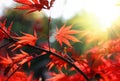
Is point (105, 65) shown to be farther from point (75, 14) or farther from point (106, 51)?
point (75, 14)

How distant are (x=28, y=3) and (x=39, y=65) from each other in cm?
767

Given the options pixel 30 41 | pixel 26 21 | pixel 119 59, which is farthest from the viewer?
pixel 26 21

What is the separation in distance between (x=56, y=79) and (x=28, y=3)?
0.58 meters

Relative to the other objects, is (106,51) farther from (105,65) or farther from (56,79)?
(56,79)

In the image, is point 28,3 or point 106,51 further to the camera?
point 106,51

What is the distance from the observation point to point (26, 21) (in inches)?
456

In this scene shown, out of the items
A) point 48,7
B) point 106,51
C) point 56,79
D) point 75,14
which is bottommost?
point 75,14

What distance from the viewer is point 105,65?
67.3 inches

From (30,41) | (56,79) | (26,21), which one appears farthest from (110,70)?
(26,21)

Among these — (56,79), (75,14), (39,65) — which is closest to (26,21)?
(75,14)

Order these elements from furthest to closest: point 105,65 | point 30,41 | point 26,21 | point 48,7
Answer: point 26,21 < point 105,65 < point 30,41 < point 48,7

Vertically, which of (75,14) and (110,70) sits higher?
(110,70)

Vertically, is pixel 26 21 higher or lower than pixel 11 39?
lower

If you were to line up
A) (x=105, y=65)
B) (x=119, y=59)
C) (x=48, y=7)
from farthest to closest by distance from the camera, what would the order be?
1. (x=105, y=65)
2. (x=119, y=59)
3. (x=48, y=7)
